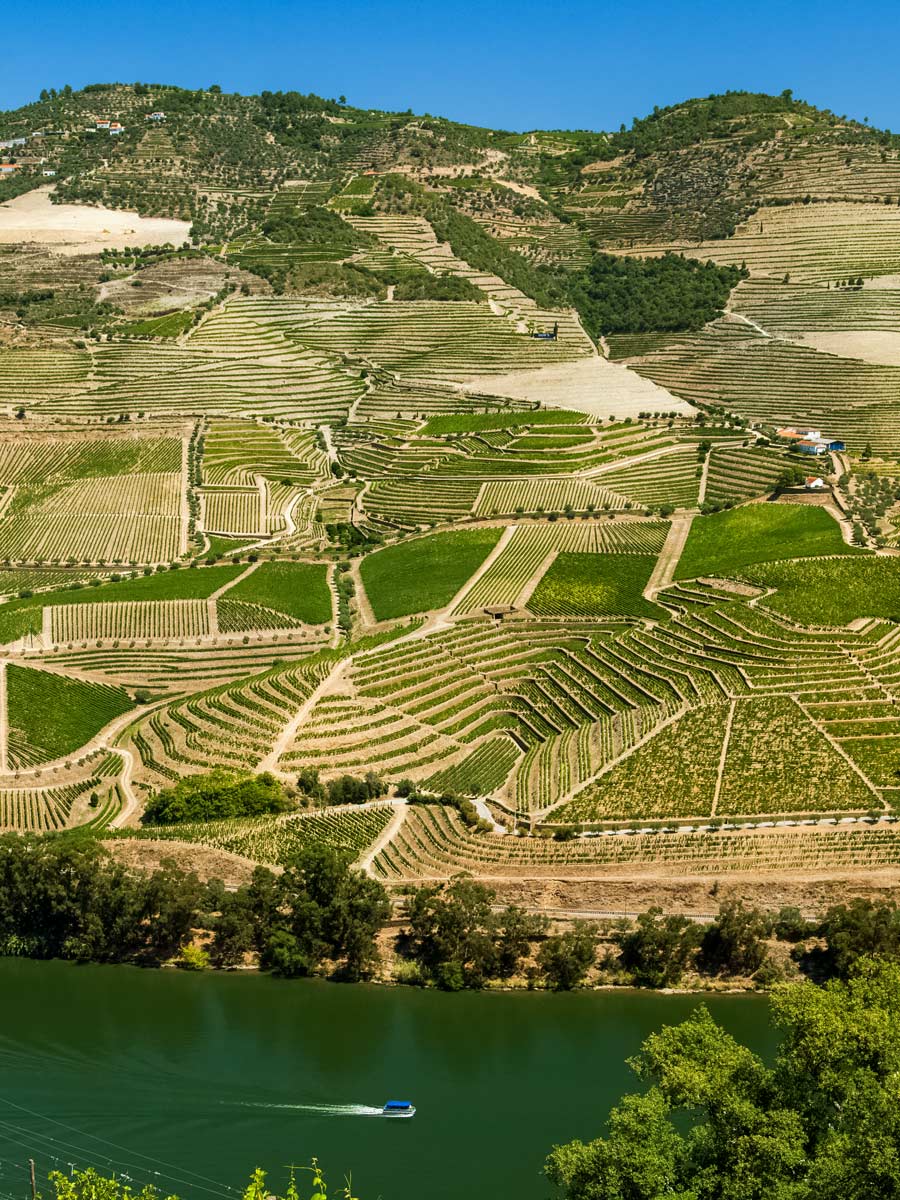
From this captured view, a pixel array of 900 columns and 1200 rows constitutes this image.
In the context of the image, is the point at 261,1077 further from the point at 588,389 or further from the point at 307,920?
the point at 588,389

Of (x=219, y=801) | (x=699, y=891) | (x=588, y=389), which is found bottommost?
(x=699, y=891)

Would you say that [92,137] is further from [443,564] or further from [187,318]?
[443,564]

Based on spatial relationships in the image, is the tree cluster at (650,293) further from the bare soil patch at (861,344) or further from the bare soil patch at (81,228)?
the bare soil patch at (81,228)

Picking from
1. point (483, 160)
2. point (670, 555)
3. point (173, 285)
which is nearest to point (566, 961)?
point (670, 555)

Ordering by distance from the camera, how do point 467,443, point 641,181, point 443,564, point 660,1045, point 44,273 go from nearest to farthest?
point 660,1045 → point 443,564 → point 467,443 → point 44,273 → point 641,181

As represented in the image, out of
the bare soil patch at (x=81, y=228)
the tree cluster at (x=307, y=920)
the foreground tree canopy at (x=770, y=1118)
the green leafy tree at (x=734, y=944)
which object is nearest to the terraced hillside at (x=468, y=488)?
the bare soil patch at (x=81, y=228)

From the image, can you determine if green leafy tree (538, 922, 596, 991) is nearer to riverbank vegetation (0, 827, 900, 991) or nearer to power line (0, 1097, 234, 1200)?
riverbank vegetation (0, 827, 900, 991)

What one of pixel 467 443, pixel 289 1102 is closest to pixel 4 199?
pixel 467 443

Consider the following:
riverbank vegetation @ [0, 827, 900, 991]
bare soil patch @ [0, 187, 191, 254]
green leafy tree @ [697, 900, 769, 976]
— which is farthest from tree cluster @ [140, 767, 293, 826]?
bare soil patch @ [0, 187, 191, 254]
